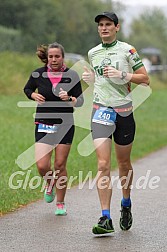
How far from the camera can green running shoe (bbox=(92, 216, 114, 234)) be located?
8.16 meters

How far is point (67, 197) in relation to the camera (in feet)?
36.7

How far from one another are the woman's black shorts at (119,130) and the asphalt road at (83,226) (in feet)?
3.30

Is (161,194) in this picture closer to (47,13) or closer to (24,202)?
(24,202)

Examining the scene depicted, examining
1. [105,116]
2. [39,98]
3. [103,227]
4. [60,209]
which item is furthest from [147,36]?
[103,227]

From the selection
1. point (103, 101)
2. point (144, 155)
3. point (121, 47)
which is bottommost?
point (144, 155)

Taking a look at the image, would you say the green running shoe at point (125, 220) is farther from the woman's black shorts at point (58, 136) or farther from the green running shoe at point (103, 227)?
the woman's black shorts at point (58, 136)

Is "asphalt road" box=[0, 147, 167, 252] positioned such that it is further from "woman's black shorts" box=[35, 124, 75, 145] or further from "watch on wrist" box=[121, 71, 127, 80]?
"watch on wrist" box=[121, 71, 127, 80]

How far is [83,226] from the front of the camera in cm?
889

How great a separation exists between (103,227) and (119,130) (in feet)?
3.52

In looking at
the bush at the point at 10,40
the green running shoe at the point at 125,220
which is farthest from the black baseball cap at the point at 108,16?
the bush at the point at 10,40

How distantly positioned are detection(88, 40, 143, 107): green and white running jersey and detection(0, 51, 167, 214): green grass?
2211 mm

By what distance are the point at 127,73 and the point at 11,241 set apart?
2079mm

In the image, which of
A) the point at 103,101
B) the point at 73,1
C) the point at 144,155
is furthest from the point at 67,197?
the point at 73,1

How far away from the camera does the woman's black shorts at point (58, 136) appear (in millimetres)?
9547
